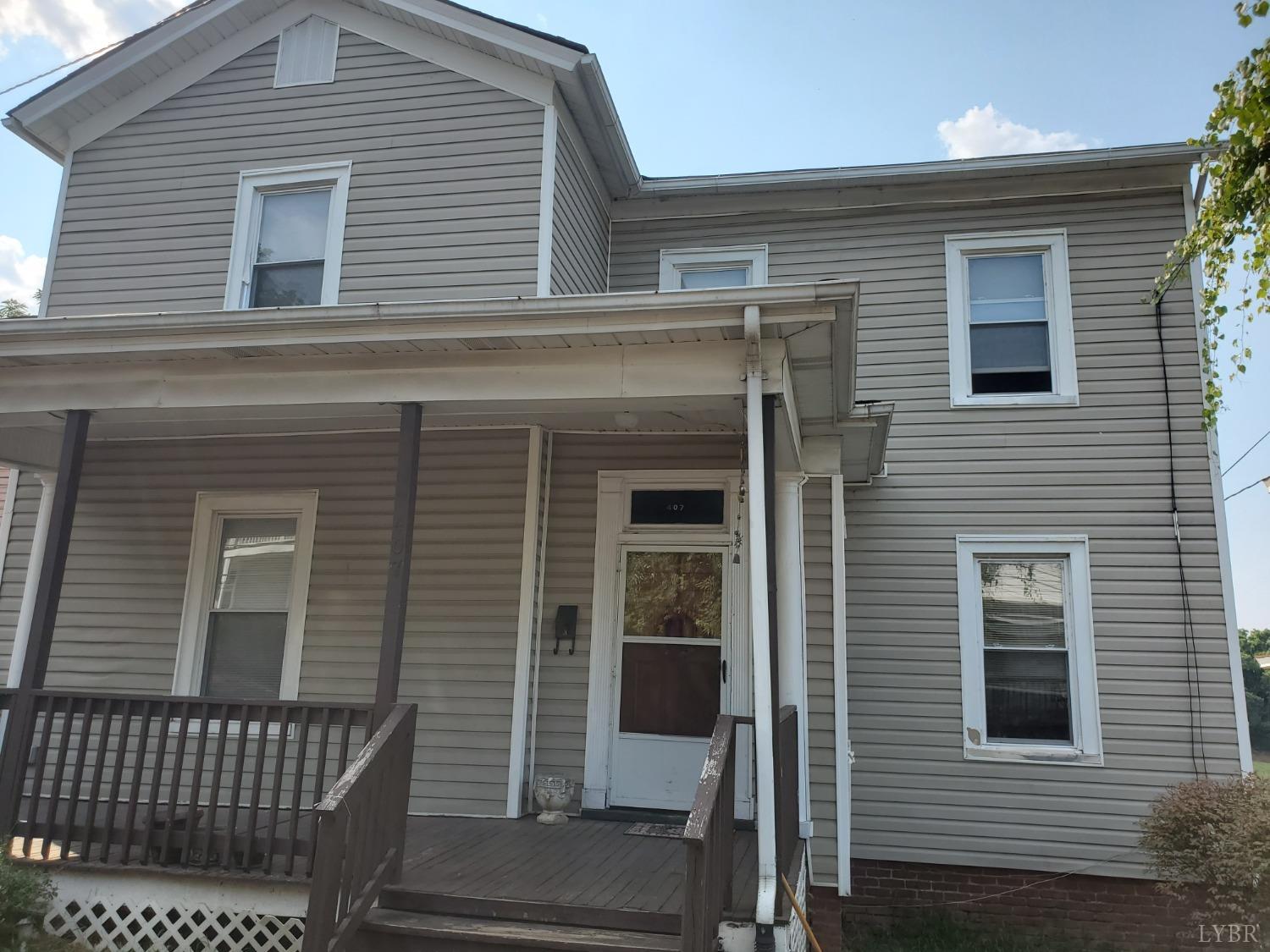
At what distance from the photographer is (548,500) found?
6680 millimetres

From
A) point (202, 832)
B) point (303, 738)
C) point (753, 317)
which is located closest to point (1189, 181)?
point (753, 317)

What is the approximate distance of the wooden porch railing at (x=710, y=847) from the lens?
350 centimetres

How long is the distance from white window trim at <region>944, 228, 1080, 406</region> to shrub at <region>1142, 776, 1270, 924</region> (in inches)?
116

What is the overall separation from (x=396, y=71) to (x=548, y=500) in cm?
360

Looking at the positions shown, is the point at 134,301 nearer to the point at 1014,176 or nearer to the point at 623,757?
the point at 623,757

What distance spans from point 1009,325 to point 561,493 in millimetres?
3955

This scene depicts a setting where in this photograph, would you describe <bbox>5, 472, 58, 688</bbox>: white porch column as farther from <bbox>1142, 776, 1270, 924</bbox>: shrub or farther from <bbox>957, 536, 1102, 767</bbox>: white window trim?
<bbox>1142, 776, 1270, 924</bbox>: shrub

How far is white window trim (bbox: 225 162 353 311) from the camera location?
698 centimetres

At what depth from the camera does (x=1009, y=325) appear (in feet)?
24.8

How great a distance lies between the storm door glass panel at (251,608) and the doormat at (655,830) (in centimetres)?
281

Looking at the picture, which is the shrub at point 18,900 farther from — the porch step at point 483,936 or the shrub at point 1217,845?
the shrub at point 1217,845

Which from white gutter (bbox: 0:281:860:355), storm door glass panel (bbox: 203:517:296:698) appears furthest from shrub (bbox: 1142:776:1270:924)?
storm door glass panel (bbox: 203:517:296:698)

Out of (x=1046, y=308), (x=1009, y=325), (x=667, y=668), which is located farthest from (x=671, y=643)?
(x=1046, y=308)

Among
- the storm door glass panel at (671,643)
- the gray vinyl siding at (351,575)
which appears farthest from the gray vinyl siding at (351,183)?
the storm door glass panel at (671,643)
